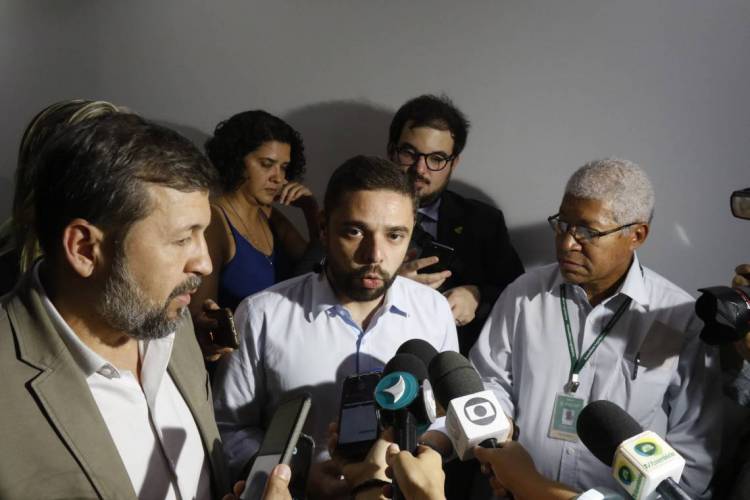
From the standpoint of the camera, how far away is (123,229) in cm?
107

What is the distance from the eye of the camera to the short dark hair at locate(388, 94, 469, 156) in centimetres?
246

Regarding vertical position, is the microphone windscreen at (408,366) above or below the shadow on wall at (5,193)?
above

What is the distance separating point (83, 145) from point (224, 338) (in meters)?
0.69

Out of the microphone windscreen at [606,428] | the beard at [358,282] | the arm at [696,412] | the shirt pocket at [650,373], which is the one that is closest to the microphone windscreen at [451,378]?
the microphone windscreen at [606,428]

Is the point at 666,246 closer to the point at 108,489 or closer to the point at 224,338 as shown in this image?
the point at 224,338

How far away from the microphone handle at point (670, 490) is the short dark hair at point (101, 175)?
97 centimetres

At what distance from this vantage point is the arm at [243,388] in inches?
64.0

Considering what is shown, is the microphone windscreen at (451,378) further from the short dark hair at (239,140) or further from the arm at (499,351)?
the short dark hair at (239,140)

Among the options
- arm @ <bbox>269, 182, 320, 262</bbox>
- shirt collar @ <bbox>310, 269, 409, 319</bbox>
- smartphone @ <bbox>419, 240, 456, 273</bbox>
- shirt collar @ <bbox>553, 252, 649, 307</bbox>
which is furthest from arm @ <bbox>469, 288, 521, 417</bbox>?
arm @ <bbox>269, 182, 320, 262</bbox>

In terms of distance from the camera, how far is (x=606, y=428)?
41.1 inches

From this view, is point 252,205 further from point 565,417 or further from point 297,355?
point 565,417

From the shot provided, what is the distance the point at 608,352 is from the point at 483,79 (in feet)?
4.62

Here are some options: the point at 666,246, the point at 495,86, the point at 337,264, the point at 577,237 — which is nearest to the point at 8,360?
the point at 337,264

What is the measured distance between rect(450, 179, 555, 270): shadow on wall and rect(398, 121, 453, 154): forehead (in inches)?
16.1
